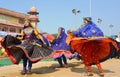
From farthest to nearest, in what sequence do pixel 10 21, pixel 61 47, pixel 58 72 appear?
1. pixel 10 21
2. pixel 61 47
3. pixel 58 72

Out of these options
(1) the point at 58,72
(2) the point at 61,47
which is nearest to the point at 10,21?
(2) the point at 61,47

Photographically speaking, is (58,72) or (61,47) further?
(61,47)

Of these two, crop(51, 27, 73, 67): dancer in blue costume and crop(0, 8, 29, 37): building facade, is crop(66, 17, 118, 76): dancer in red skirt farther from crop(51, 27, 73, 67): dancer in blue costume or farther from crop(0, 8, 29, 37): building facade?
crop(0, 8, 29, 37): building facade

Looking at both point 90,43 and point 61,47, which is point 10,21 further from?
point 90,43

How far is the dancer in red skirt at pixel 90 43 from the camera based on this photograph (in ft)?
26.1

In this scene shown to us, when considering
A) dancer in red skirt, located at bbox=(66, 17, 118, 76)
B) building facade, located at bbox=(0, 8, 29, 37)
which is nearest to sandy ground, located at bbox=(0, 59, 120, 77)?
dancer in red skirt, located at bbox=(66, 17, 118, 76)

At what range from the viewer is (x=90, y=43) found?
26.7 feet

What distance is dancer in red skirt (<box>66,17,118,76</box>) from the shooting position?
796 centimetres

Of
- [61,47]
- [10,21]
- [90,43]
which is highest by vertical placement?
[10,21]

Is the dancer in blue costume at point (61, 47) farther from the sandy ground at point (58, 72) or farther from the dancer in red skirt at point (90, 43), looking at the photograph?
the dancer in red skirt at point (90, 43)

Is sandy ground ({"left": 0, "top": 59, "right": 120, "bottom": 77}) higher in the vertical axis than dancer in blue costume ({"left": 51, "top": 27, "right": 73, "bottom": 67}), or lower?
lower

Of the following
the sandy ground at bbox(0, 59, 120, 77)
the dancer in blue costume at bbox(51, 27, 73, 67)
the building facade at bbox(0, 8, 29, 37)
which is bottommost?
the sandy ground at bbox(0, 59, 120, 77)

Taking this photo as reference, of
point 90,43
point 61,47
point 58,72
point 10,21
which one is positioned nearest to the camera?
point 90,43

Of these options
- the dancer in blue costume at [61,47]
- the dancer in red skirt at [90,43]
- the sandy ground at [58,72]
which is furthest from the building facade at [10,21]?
the dancer in red skirt at [90,43]
